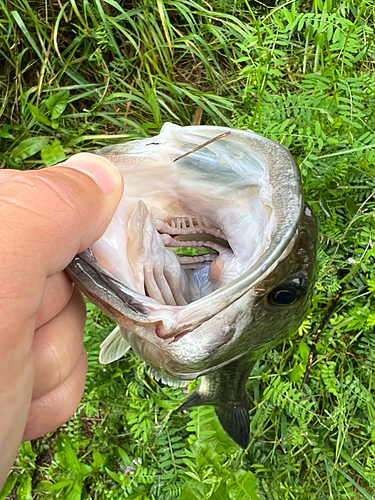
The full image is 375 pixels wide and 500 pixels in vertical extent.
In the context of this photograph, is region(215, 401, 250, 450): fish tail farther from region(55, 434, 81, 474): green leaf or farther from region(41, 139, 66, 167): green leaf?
region(41, 139, 66, 167): green leaf

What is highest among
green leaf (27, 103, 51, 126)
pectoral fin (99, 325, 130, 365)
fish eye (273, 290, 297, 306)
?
green leaf (27, 103, 51, 126)

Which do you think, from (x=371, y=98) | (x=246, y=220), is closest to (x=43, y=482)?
(x=246, y=220)

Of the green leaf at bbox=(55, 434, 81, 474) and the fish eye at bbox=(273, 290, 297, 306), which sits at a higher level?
the fish eye at bbox=(273, 290, 297, 306)

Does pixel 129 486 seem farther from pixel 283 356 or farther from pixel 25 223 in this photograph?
pixel 25 223

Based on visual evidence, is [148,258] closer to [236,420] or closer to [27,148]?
[236,420]

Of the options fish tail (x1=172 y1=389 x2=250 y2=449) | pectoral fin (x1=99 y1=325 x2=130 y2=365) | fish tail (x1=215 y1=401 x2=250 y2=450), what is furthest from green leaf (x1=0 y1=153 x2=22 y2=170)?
fish tail (x1=215 y1=401 x2=250 y2=450)

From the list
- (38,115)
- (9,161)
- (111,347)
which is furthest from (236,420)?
(38,115)

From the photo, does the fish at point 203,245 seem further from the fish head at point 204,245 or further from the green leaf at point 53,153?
the green leaf at point 53,153
